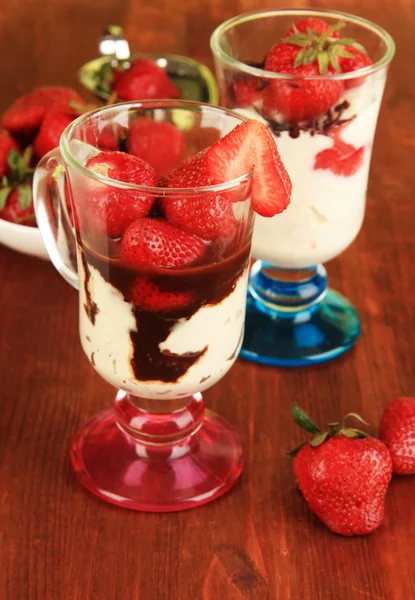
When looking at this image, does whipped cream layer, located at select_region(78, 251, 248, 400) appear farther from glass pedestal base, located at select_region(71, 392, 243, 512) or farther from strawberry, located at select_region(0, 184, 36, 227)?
strawberry, located at select_region(0, 184, 36, 227)

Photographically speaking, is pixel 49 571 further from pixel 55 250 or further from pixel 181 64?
pixel 181 64

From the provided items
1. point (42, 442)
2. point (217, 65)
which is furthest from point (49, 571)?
point (217, 65)

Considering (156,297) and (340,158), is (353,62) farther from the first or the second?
(156,297)

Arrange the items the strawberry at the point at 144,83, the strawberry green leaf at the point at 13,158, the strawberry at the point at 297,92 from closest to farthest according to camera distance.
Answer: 1. the strawberry at the point at 297,92
2. the strawberry green leaf at the point at 13,158
3. the strawberry at the point at 144,83

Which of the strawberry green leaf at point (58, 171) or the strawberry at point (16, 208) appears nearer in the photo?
the strawberry green leaf at point (58, 171)

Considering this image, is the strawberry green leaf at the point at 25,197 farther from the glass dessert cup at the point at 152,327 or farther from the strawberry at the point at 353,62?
the strawberry at the point at 353,62

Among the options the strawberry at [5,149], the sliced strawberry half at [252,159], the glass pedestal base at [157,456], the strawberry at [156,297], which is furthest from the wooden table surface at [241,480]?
the sliced strawberry half at [252,159]
